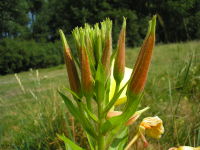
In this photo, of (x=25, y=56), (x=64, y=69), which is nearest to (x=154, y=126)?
(x=64, y=69)

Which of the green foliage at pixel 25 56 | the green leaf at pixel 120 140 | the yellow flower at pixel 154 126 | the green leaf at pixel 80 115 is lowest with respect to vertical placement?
the green foliage at pixel 25 56

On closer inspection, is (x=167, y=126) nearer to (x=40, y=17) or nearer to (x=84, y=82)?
(x=84, y=82)

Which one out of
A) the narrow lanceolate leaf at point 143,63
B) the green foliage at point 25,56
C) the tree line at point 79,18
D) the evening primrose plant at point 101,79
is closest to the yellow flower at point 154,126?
the evening primrose plant at point 101,79

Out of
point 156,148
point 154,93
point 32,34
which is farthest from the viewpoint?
point 32,34

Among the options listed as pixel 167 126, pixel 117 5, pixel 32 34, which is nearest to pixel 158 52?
pixel 167 126

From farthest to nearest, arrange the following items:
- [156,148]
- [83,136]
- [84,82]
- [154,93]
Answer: [154,93] < [83,136] < [156,148] < [84,82]

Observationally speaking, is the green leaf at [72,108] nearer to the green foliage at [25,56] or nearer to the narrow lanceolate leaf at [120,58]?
the narrow lanceolate leaf at [120,58]

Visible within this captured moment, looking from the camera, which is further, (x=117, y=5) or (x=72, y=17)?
(x=117, y=5)
